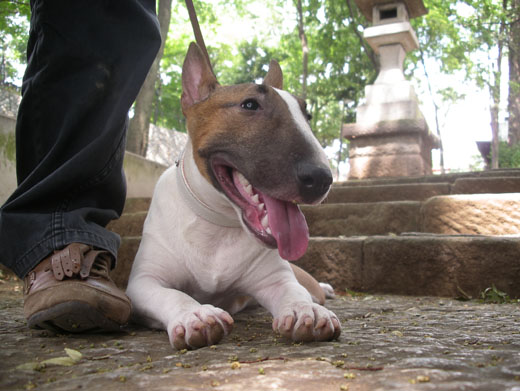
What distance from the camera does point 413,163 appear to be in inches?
360

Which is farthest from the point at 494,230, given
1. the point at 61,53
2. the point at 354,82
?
the point at 354,82

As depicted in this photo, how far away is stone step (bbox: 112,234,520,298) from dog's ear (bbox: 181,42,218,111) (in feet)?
5.68

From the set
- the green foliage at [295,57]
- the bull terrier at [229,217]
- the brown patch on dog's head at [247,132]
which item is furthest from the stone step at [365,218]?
the green foliage at [295,57]

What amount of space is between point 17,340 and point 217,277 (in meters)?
0.78

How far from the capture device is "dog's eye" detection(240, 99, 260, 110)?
2.10 metres

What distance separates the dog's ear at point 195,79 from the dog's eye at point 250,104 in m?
0.30

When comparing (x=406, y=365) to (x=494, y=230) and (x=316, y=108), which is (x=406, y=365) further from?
(x=316, y=108)

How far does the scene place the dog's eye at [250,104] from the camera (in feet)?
6.89

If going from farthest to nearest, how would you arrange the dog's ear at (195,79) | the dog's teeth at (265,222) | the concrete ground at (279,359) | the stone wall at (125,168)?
the stone wall at (125,168), the dog's ear at (195,79), the dog's teeth at (265,222), the concrete ground at (279,359)

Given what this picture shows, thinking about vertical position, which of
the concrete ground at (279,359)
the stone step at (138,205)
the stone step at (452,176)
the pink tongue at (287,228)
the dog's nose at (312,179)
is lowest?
the concrete ground at (279,359)

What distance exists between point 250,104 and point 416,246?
5.90ft

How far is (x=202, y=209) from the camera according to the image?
7.16ft

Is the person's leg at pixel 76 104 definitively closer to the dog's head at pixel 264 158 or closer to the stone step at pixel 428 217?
the dog's head at pixel 264 158

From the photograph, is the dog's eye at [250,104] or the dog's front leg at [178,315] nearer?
the dog's front leg at [178,315]
